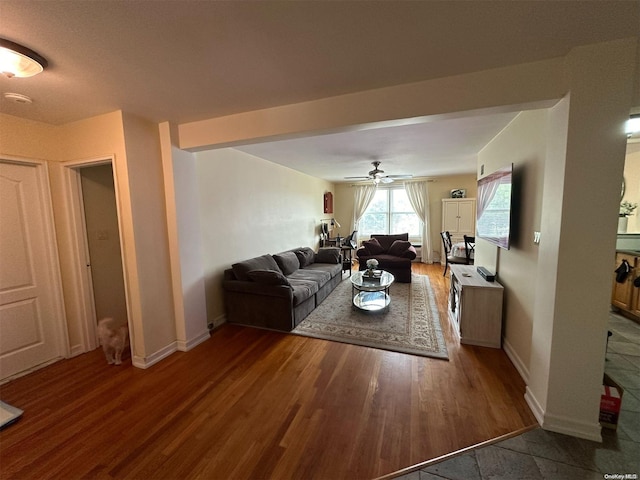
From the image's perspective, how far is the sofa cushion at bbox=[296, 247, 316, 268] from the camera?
5.05 m

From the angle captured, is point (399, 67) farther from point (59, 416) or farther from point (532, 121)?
point (59, 416)

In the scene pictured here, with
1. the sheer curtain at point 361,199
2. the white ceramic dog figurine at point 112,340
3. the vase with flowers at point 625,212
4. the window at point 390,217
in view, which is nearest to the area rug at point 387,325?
the white ceramic dog figurine at point 112,340

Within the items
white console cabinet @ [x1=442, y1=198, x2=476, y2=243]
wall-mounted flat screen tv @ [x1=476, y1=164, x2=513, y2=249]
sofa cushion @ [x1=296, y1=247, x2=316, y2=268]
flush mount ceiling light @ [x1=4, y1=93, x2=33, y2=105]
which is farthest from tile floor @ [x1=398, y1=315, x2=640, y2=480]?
white console cabinet @ [x1=442, y1=198, x2=476, y2=243]

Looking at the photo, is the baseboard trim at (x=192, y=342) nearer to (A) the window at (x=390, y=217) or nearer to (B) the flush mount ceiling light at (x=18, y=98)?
(B) the flush mount ceiling light at (x=18, y=98)

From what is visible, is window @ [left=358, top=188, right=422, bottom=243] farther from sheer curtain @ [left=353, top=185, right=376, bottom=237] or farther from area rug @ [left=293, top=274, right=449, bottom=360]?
area rug @ [left=293, top=274, right=449, bottom=360]

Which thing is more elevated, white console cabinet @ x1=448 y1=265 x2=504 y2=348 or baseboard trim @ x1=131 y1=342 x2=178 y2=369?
white console cabinet @ x1=448 y1=265 x2=504 y2=348

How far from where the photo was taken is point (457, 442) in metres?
1.60

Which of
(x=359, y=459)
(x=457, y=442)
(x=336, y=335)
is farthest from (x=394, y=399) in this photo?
(x=336, y=335)

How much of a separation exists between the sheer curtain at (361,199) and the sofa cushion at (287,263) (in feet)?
12.2

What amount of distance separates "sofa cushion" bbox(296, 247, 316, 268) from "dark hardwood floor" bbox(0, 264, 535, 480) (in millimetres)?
2460

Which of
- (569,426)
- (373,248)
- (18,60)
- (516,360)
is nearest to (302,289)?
(516,360)

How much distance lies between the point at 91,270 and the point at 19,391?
1.18 meters

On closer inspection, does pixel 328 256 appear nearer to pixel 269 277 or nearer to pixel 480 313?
pixel 269 277

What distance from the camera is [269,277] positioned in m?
3.21
